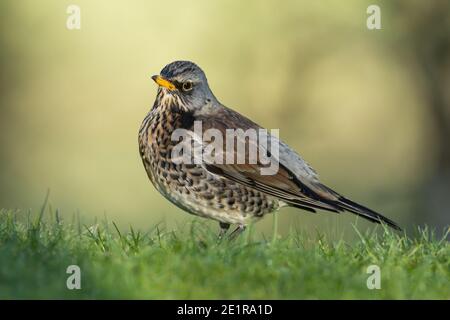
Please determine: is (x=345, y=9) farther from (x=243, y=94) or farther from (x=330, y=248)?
(x=330, y=248)

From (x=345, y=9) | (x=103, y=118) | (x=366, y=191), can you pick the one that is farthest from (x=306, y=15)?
(x=103, y=118)

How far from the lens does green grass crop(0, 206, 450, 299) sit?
477 cm

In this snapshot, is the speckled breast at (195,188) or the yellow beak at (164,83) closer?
the speckled breast at (195,188)

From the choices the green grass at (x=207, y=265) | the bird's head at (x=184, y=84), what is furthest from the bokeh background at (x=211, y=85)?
the green grass at (x=207, y=265)

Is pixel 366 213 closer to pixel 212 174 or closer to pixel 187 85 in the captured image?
pixel 212 174

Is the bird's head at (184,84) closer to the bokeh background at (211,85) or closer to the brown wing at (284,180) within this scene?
the brown wing at (284,180)

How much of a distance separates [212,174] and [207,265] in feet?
6.13

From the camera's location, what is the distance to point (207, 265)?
5.05m

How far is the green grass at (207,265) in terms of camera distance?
477 cm

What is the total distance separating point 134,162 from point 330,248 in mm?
11752

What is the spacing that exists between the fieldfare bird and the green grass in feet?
2.20

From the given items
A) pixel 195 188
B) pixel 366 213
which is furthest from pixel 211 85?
pixel 366 213

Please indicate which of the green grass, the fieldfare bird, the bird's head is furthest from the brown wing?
the green grass

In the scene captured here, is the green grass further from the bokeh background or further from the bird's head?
the bokeh background
